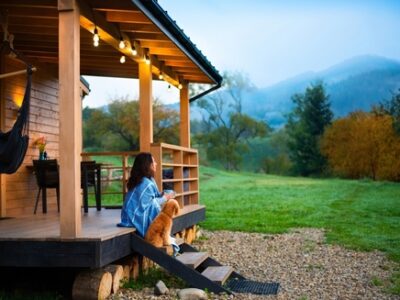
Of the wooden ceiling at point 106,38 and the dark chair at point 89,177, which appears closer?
the wooden ceiling at point 106,38

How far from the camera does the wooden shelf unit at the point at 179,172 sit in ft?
21.8

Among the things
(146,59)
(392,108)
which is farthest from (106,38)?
(392,108)

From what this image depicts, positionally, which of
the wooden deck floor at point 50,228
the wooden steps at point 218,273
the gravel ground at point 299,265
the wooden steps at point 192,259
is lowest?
the gravel ground at point 299,265

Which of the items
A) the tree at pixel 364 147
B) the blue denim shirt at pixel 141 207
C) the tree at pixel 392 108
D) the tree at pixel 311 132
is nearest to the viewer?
the blue denim shirt at pixel 141 207

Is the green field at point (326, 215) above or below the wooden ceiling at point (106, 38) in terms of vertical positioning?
below

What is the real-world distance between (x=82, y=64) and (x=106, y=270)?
446 cm

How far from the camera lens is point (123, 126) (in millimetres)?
30875

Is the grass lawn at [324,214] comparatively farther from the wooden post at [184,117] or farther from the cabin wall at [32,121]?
the cabin wall at [32,121]

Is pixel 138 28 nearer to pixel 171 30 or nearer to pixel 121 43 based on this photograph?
pixel 121 43

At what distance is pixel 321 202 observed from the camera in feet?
52.3

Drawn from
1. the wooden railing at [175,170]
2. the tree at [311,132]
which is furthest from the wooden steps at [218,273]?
the tree at [311,132]

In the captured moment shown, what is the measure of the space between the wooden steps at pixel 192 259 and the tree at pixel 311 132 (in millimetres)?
29364

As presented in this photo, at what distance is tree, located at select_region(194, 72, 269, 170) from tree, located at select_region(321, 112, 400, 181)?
32.5ft

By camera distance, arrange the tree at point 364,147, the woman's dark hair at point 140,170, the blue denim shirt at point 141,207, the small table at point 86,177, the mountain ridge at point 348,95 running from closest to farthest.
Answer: the blue denim shirt at point 141,207 < the woman's dark hair at point 140,170 < the small table at point 86,177 < the tree at point 364,147 < the mountain ridge at point 348,95
